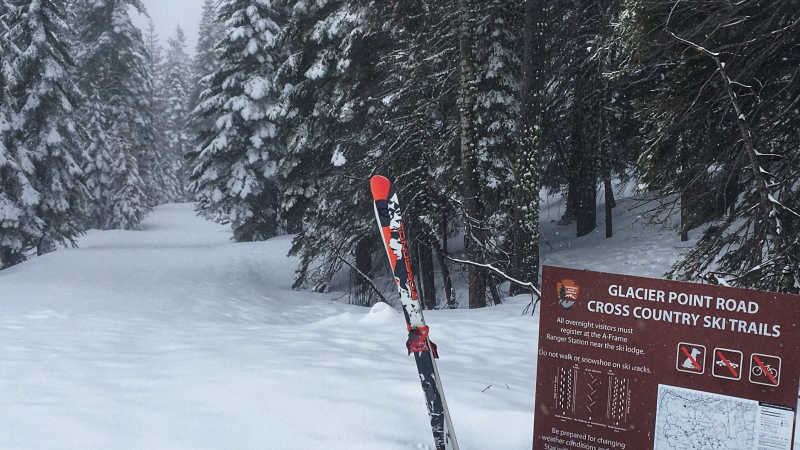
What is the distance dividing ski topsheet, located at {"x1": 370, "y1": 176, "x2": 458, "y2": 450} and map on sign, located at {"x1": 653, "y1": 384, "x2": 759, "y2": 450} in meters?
1.08

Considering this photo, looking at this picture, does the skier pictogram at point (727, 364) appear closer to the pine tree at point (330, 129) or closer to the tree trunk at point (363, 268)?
the pine tree at point (330, 129)

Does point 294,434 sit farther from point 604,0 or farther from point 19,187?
point 19,187

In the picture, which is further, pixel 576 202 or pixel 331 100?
pixel 576 202

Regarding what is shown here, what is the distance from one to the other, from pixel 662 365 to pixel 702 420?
28cm

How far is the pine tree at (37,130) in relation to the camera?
63.1 ft

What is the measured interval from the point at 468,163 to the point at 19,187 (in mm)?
16725

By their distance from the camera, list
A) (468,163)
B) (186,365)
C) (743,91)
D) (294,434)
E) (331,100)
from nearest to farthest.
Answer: (294,434) < (186,365) < (743,91) < (468,163) < (331,100)

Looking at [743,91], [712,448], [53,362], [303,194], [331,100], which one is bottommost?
[53,362]

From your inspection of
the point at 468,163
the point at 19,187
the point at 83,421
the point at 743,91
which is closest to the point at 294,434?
the point at 83,421

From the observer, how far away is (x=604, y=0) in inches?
429

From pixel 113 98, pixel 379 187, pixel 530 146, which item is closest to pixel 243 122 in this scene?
pixel 113 98

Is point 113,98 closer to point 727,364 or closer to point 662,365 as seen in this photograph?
point 662,365

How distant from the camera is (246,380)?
14.5ft

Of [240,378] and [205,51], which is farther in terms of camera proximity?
[205,51]
